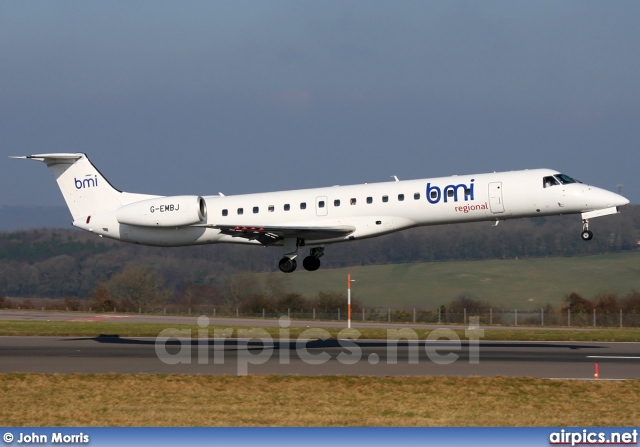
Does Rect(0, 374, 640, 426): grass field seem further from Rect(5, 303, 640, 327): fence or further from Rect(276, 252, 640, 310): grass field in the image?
Rect(276, 252, 640, 310): grass field

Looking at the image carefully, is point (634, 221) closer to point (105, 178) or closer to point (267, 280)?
point (267, 280)

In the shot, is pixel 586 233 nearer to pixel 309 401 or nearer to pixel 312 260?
pixel 312 260

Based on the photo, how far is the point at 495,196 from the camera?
30.9 metres

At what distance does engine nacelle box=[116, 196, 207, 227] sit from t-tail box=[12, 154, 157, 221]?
5.30 ft

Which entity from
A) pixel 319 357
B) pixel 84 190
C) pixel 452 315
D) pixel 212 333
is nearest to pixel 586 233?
pixel 319 357

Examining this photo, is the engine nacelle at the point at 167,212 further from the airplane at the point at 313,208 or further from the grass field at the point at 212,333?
the grass field at the point at 212,333

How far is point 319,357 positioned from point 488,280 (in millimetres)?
43325

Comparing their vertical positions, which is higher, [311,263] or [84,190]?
[84,190]

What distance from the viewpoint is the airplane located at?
30844mm

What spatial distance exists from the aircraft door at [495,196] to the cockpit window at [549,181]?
1457mm

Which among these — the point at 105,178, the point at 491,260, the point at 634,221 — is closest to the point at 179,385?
the point at 105,178

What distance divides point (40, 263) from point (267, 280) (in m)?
19.9

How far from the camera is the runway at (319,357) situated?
22.2 meters

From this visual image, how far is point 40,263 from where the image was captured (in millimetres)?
69375
